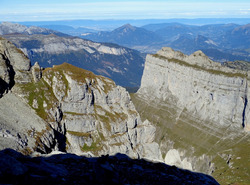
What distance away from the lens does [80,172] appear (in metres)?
35.5

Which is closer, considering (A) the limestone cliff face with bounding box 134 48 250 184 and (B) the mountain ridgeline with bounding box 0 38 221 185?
(B) the mountain ridgeline with bounding box 0 38 221 185

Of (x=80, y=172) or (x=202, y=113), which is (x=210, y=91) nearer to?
(x=202, y=113)

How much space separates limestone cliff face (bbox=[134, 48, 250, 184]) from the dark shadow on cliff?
321ft

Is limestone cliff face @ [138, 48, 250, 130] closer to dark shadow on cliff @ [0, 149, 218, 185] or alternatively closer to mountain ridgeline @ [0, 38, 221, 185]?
mountain ridgeline @ [0, 38, 221, 185]

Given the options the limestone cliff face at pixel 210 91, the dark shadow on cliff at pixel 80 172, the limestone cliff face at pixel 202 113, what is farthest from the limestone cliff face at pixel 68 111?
the dark shadow on cliff at pixel 80 172

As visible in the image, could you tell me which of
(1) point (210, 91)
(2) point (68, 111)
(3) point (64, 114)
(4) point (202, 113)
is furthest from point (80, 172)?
(1) point (210, 91)

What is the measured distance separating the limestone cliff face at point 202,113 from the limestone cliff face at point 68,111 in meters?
28.4

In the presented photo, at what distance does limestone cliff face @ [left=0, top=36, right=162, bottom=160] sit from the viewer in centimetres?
10131

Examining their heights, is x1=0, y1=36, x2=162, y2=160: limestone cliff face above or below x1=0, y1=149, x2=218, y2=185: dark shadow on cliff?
below

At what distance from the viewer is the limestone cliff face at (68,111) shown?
101m

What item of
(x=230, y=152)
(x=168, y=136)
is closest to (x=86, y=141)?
(x=168, y=136)

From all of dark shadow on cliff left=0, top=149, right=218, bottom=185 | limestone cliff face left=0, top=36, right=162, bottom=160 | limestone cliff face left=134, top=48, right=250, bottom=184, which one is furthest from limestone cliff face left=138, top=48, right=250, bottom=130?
dark shadow on cliff left=0, top=149, right=218, bottom=185

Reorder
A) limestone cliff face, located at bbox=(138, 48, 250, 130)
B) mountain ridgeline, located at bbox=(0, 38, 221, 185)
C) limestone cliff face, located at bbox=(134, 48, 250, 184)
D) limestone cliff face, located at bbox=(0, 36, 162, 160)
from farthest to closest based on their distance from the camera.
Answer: limestone cliff face, located at bbox=(138, 48, 250, 130) < limestone cliff face, located at bbox=(134, 48, 250, 184) < limestone cliff face, located at bbox=(0, 36, 162, 160) < mountain ridgeline, located at bbox=(0, 38, 221, 185)

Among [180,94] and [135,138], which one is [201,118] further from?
[135,138]
